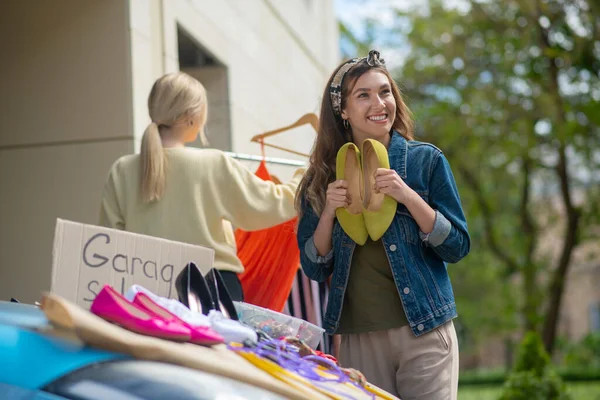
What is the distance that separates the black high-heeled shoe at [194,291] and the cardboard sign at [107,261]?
274 millimetres

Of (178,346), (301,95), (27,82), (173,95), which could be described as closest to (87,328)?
(178,346)

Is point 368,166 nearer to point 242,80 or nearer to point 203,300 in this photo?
point 203,300

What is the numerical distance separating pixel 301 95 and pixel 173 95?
21.3ft

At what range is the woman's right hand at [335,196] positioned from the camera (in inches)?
124

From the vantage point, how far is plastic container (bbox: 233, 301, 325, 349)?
2.79m

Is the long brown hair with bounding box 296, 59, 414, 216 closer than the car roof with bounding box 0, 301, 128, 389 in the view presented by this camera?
No

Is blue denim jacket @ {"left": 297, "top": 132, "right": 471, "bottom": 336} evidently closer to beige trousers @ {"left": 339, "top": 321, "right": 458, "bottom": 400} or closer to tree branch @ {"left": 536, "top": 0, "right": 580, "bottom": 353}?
beige trousers @ {"left": 339, "top": 321, "right": 458, "bottom": 400}

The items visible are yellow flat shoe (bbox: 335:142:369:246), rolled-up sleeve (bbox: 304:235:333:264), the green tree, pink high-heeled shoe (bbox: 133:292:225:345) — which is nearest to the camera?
pink high-heeled shoe (bbox: 133:292:225:345)

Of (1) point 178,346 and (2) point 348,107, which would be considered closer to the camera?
(1) point 178,346

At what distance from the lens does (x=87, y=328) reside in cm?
183

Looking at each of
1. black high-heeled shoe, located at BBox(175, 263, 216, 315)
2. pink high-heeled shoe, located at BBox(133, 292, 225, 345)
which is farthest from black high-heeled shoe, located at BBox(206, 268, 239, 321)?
pink high-heeled shoe, located at BBox(133, 292, 225, 345)

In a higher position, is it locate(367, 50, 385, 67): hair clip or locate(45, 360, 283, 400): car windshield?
locate(367, 50, 385, 67): hair clip

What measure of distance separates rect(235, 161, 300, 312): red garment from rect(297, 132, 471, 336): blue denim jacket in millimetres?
919

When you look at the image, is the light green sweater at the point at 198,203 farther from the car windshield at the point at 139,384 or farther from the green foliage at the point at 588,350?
the green foliage at the point at 588,350
